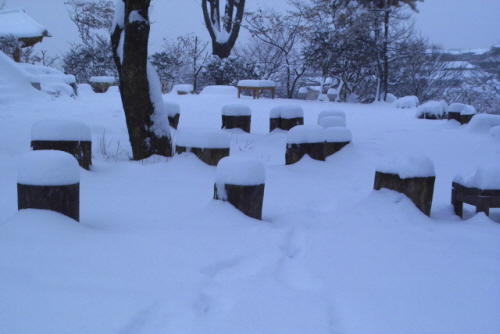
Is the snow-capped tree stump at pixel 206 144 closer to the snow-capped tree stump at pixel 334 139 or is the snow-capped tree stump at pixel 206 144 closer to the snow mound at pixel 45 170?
the snow-capped tree stump at pixel 334 139

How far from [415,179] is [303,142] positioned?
2.01 m

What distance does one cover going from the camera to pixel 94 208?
325cm

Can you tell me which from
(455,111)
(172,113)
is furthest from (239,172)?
(455,111)

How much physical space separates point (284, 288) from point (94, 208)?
6.27 ft

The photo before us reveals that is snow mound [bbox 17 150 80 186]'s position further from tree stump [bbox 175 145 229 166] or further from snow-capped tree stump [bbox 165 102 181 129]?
snow-capped tree stump [bbox 165 102 181 129]

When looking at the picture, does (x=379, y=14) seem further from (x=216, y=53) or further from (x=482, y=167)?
(x=482, y=167)

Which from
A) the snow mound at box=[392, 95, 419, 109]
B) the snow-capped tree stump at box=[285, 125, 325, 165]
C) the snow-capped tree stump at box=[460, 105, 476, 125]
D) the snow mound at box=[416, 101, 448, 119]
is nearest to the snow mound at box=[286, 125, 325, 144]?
the snow-capped tree stump at box=[285, 125, 325, 165]

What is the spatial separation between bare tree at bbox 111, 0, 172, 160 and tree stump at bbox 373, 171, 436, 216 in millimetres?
3010

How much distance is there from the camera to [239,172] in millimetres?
2842

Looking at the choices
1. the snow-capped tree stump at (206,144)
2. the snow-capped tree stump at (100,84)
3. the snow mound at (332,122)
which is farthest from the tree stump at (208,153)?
the snow-capped tree stump at (100,84)

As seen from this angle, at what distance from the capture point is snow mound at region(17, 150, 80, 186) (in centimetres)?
238

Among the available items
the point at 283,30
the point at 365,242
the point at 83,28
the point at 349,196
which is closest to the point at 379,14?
the point at 283,30

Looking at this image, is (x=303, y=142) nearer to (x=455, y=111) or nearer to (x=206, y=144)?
(x=206, y=144)

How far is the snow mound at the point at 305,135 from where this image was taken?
502 centimetres
